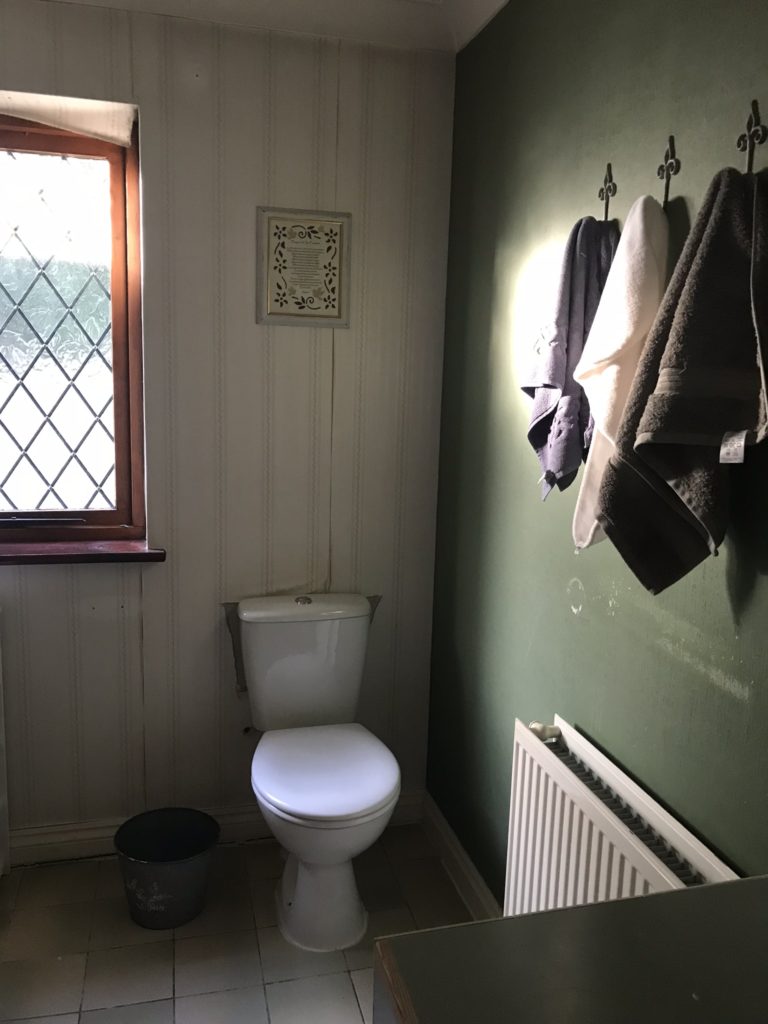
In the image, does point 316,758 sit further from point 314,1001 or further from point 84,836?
point 84,836

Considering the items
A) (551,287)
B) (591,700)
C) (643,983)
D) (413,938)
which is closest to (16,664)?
(591,700)

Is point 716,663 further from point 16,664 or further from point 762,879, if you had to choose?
point 16,664

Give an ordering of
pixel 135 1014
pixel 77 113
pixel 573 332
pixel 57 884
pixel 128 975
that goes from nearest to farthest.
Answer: pixel 573 332
pixel 135 1014
pixel 128 975
pixel 77 113
pixel 57 884

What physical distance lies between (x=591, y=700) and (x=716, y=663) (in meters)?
0.42

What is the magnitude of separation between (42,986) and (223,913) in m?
0.46

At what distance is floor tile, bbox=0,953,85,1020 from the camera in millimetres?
1876

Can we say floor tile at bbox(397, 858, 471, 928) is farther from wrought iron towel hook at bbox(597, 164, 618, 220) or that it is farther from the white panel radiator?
wrought iron towel hook at bbox(597, 164, 618, 220)

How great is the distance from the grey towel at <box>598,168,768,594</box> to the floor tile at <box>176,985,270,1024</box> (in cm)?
148

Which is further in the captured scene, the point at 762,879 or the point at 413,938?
the point at 762,879

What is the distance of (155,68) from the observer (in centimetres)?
217

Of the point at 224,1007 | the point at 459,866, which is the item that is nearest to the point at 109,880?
the point at 224,1007

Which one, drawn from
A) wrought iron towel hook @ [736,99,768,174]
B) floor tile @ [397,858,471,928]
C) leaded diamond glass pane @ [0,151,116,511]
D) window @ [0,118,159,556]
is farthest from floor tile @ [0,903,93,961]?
wrought iron towel hook @ [736,99,768,174]

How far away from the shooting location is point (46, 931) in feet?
7.00

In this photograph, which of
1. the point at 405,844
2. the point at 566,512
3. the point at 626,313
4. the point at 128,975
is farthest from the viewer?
the point at 405,844
